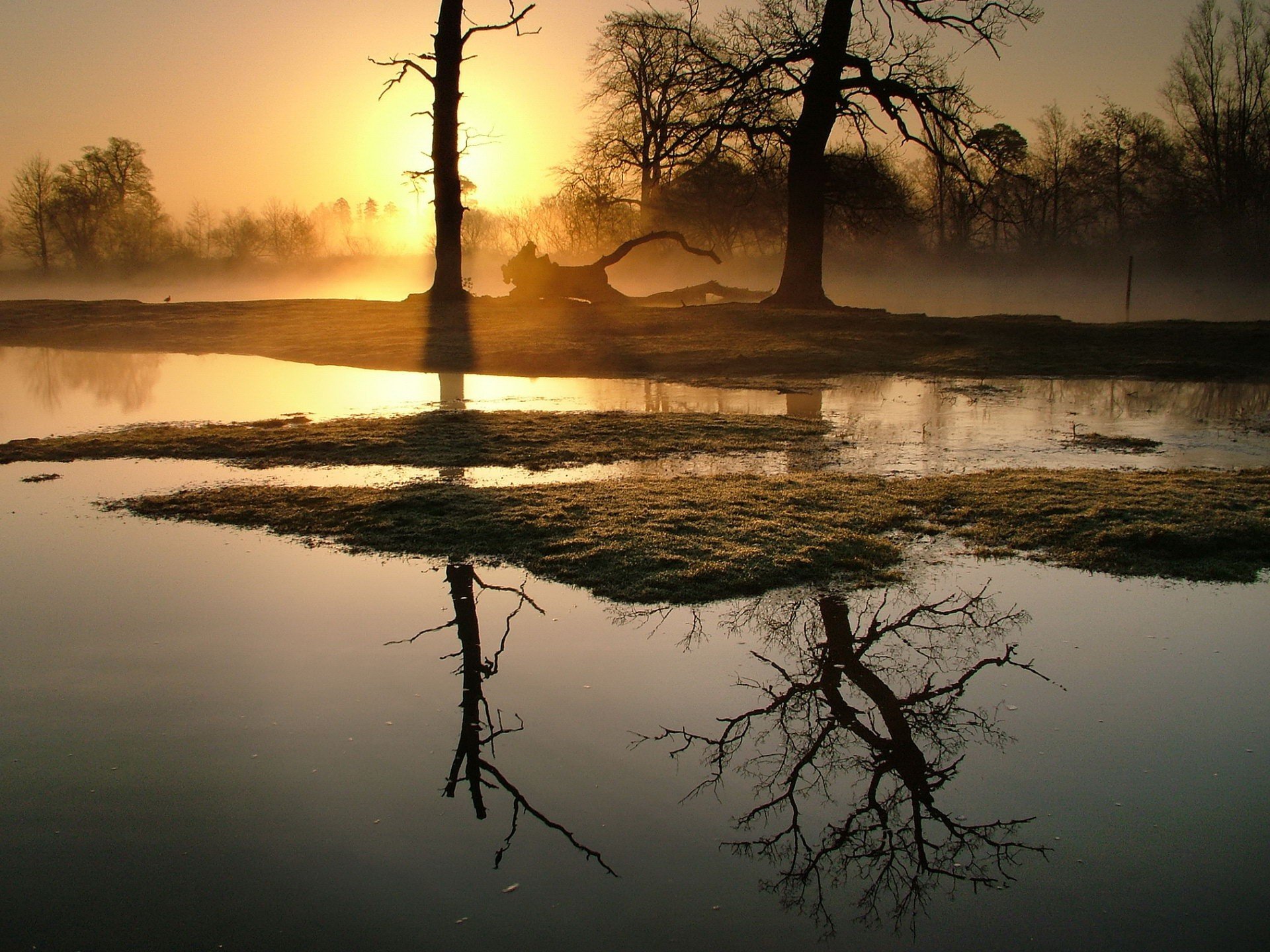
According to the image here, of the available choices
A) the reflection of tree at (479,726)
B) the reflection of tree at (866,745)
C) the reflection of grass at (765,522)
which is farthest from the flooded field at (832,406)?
the reflection of tree at (866,745)

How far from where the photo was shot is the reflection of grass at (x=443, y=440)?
8.27 metres

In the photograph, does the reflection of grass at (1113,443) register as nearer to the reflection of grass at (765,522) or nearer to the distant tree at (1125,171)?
the reflection of grass at (765,522)

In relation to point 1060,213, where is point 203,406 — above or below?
below

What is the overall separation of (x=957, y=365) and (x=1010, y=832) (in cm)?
1252

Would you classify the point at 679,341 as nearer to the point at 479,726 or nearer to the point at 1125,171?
the point at 479,726

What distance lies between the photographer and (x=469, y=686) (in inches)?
151

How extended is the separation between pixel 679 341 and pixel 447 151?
34.6 feet

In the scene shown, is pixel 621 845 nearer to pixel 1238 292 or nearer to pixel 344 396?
pixel 344 396

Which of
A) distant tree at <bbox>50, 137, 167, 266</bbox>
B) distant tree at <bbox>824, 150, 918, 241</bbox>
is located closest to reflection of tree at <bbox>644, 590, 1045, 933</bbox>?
distant tree at <bbox>824, 150, 918, 241</bbox>

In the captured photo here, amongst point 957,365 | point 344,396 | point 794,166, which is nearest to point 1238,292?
point 794,166

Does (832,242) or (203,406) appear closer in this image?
(203,406)

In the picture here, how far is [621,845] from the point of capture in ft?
9.23

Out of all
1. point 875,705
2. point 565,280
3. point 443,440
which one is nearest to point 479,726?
point 875,705

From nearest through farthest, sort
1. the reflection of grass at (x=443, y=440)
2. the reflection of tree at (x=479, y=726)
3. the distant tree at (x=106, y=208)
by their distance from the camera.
→ the reflection of tree at (x=479, y=726) < the reflection of grass at (x=443, y=440) < the distant tree at (x=106, y=208)
